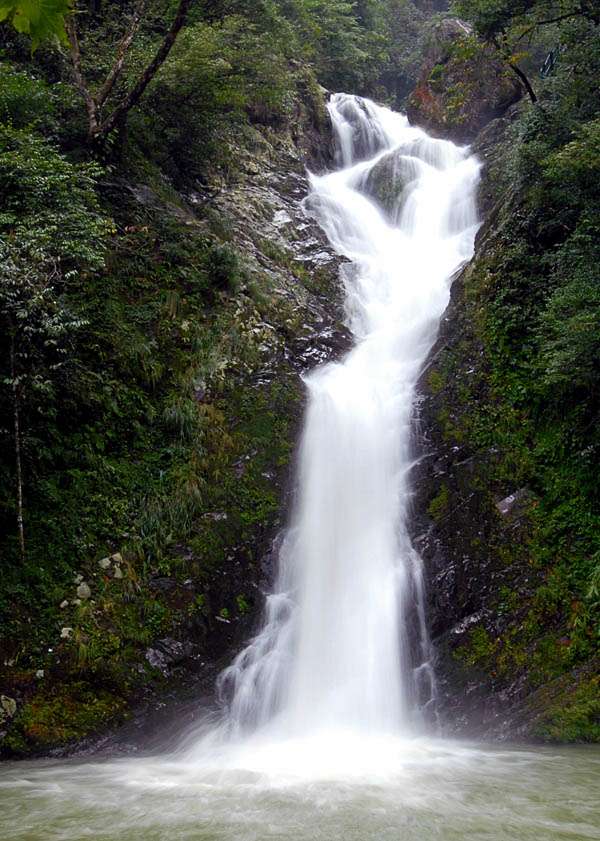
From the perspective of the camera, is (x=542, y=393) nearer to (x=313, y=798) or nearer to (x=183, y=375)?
(x=183, y=375)

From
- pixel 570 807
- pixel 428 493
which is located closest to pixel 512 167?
pixel 428 493

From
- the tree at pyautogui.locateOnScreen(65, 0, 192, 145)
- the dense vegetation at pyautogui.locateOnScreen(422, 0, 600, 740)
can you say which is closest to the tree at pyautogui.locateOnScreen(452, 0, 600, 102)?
the dense vegetation at pyautogui.locateOnScreen(422, 0, 600, 740)

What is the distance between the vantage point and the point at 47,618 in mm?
6820

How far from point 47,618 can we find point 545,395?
7.34m

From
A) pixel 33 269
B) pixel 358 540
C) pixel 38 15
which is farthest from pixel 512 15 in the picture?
pixel 38 15

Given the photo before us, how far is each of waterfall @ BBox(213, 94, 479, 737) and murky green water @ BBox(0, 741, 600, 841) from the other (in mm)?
931

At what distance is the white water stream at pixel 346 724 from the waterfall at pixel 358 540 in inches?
0.9

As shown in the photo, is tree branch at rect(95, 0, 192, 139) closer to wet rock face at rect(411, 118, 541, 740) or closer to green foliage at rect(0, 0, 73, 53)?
wet rock face at rect(411, 118, 541, 740)

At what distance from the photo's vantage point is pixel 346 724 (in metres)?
6.79

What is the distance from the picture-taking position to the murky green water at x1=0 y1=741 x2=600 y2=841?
386 cm

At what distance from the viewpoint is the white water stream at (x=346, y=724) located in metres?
4.09

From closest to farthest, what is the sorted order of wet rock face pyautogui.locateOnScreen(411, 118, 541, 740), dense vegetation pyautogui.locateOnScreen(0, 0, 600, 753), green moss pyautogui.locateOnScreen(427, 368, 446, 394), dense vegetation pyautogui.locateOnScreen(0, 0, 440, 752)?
wet rock face pyautogui.locateOnScreen(411, 118, 541, 740) < dense vegetation pyautogui.locateOnScreen(0, 0, 600, 753) < dense vegetation pyautogui.locateOnScreen(0, 0, 440, 752) < green moss pyautogui.locateOnScreen(427, 368, 446, 394)

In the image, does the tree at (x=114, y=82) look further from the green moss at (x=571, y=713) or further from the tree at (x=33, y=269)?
the green moss at (x=571, y=713)

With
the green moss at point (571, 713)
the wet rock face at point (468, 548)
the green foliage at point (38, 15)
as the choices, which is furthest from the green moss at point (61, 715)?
the green foliage at point (38, 15)
